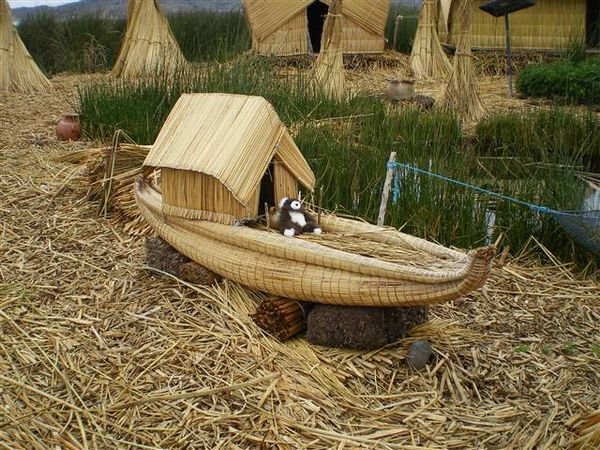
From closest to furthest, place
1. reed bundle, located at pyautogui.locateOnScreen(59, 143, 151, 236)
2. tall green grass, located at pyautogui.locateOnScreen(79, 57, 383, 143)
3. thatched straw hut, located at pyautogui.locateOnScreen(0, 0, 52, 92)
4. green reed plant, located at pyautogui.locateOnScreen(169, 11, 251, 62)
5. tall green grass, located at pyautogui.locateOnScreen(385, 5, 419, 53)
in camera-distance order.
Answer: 1. reed bundle, located at pyautogui.locateOnScreen(59, 143, 151, 236)
2. tall green grass, located at pyautogui.locateOnScreen(79, 57, 383, 143)
3. thatched straw hut, located at pyautogui.locateOnScreen(0, 0, 52, 92)
4. green reed plant, located at pyautogui.locateOnScreen(169, 11, 251, 62)
5. tall green grass, located at pyautogui.locateOnScreen(385, 5, 419, 53)

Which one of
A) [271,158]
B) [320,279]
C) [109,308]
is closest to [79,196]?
[109,308]

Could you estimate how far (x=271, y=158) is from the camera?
3.51 m

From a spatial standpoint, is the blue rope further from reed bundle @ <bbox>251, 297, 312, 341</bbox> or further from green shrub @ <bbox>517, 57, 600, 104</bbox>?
green shrub @ <bbox>517, 57, 600, 104</bbox>

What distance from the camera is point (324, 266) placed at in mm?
3113

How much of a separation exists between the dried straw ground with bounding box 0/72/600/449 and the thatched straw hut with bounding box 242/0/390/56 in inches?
304

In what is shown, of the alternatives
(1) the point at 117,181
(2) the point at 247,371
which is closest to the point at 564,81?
(1) the point at 117,181

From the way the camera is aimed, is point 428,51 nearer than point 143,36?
No

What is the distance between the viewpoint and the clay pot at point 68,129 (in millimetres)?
6315

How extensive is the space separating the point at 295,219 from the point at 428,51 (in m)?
8.47

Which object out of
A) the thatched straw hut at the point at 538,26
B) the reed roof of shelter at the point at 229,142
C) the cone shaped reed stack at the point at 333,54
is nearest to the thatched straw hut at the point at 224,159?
the reed roof of shelter at the point at 229,142

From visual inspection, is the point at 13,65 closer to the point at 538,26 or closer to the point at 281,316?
the point at 281,316

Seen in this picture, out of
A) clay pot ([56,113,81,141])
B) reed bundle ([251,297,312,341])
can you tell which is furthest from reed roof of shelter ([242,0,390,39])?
reed bundle ([251,297,312,341])

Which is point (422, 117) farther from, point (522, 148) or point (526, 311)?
point (526, 311)

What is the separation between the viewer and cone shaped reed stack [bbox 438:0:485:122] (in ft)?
26.6
